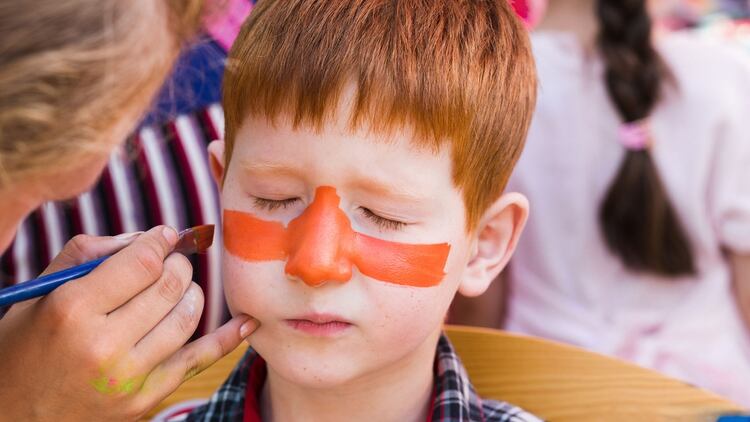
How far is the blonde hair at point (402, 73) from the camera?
2.98 feet

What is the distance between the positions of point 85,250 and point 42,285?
0.09 meters

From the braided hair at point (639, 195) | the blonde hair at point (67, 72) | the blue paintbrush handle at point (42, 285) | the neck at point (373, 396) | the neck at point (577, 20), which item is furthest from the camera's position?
the neck at point (577, 20)

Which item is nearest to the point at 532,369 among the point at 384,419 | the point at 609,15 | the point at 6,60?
the point at 384,419

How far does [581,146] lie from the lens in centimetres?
181

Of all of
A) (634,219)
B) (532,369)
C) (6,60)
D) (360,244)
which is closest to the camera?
(6,60)

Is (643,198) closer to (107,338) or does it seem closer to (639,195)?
(639,195)

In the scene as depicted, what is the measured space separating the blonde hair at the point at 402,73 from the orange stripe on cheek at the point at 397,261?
9 centimetres

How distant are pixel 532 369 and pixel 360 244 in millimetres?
419

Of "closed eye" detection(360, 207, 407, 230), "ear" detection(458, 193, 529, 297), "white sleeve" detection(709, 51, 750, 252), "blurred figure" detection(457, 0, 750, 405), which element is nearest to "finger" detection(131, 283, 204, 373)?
"closed eye" detection(360, 207, 407, 230)

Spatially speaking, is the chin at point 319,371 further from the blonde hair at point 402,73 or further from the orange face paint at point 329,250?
the blonde hair at point 402,73

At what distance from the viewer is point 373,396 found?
1037mm

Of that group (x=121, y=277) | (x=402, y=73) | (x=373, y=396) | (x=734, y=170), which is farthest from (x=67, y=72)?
(x=734, y=170)

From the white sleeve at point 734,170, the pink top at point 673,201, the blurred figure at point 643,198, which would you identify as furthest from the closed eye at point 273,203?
the white sleeve at point 734,170

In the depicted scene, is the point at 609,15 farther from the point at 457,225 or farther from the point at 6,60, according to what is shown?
the point at 6,60
